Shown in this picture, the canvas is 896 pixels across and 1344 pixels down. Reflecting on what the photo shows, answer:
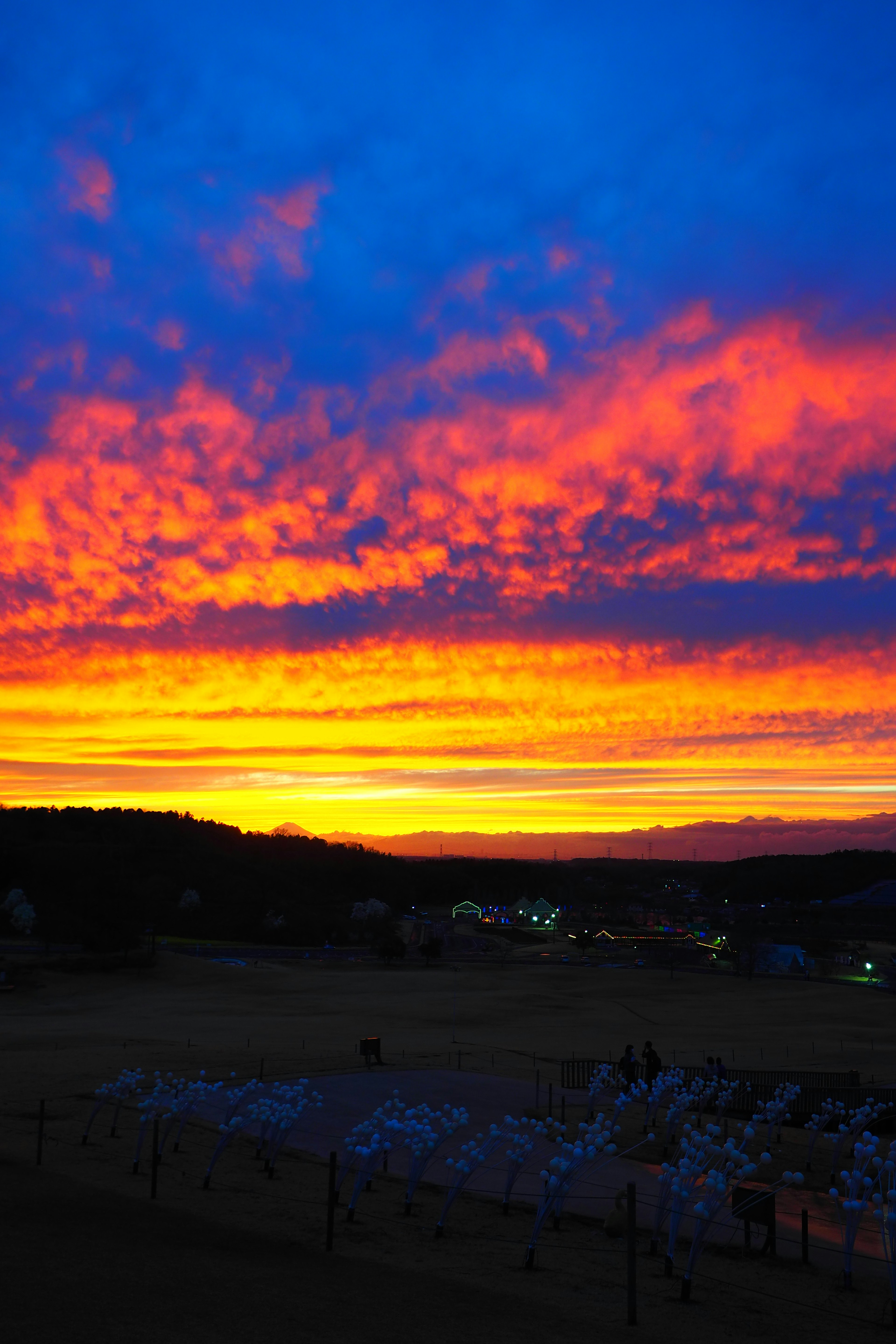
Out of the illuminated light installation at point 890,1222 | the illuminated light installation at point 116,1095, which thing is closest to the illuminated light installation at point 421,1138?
the illuminated light installation at point 890,1222

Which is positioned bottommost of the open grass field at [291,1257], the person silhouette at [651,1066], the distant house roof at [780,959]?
the distant house roof at [780,959]

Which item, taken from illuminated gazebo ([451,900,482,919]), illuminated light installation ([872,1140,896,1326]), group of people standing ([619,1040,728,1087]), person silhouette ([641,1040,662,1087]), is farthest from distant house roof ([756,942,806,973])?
illuminated light installation ([872,1140,896,1326])

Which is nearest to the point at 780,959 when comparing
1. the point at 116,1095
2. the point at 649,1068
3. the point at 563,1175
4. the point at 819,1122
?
the point at 649,1068

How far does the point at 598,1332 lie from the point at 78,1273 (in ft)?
24.7

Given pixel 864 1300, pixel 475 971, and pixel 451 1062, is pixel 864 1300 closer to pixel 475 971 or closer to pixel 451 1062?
pixel 451 1062

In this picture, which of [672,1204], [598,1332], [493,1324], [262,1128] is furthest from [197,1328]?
[262,1128]

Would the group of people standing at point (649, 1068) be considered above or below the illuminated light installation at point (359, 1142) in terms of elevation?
below

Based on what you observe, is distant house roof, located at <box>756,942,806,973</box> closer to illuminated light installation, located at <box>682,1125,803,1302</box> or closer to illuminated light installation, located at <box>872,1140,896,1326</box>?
illuminated light installation, located at <box>872,1140,896,1326</box>

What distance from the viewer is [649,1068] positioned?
32281 mm

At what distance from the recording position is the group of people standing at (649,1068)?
102 feet

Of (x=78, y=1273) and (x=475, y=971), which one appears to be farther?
(x=475, y=971)

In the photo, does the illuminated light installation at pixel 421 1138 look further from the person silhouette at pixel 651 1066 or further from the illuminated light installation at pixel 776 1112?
the person silhouette at pixel 651 1066

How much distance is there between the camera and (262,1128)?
22.2m

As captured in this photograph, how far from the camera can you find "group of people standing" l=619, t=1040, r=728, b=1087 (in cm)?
3105
